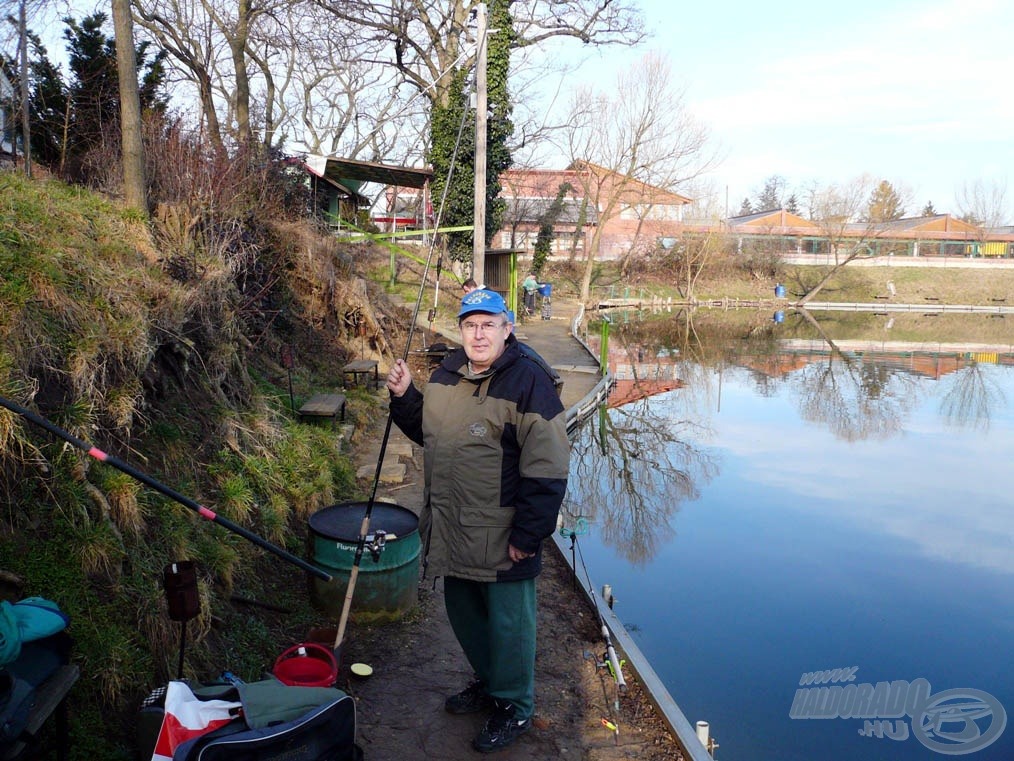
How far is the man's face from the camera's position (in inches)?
134

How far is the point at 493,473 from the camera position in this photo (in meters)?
3.36

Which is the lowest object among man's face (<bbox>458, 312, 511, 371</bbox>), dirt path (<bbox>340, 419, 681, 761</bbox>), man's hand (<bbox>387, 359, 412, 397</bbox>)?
dirt path (<bbox>340, 419, 681, 761</bbox>)

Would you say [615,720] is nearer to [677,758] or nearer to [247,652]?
[677,758]

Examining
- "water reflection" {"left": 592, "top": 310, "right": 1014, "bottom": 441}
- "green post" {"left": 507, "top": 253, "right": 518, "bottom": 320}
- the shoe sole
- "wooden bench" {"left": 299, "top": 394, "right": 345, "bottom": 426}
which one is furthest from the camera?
"green post" {"left": 507, "top": 253, "right": 518, "bottom": 320}

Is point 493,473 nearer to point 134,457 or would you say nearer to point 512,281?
point 134,457

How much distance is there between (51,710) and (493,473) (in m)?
1.78

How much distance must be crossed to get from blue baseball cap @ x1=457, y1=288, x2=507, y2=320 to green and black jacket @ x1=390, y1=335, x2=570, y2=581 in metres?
0.19

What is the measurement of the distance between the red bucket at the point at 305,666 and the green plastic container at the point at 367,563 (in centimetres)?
85

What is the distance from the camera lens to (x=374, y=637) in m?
4.71

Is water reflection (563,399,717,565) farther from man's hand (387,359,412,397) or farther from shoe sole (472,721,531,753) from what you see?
man's hand (387,359,412,397)

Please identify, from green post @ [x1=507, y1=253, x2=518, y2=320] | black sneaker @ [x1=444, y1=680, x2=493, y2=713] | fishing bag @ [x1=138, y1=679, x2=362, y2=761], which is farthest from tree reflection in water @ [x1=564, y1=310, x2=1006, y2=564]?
fishing bag @ [x1=138, y1=679, x2=362, y2=761]

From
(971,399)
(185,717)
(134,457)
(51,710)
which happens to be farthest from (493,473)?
(971,399)

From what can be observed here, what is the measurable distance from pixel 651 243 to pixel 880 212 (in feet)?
61.1

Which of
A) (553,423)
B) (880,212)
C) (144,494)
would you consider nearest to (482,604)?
(553,423)
